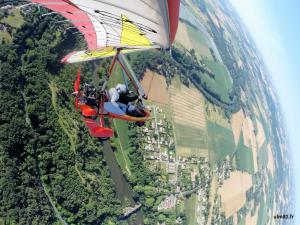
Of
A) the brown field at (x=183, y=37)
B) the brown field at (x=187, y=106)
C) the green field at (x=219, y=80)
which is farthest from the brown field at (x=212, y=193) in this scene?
the brown field at (x=183, y=37)

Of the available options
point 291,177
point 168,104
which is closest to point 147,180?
point 168,104

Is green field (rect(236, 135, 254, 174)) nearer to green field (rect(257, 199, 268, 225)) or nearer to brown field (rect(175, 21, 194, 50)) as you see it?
green field (rect(257, 199, 268, 225))

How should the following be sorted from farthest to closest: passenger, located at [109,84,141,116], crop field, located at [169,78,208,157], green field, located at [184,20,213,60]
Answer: green field, located at [184,20,213,60] < crop field, located at [169,78,208,157] < passenger, located at [109,84,141,116]

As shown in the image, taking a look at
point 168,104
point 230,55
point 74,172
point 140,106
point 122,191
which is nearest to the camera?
point 140,106

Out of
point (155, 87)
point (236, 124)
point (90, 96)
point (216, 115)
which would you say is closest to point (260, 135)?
point (236, 124)

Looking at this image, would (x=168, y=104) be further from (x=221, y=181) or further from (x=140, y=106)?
(x=140, y=106)

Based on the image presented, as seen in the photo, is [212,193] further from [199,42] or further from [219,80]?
[199,42]

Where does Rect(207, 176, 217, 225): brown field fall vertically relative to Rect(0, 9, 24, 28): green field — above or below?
below

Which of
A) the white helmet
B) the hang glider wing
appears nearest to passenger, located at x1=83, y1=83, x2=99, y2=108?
the white helmet
